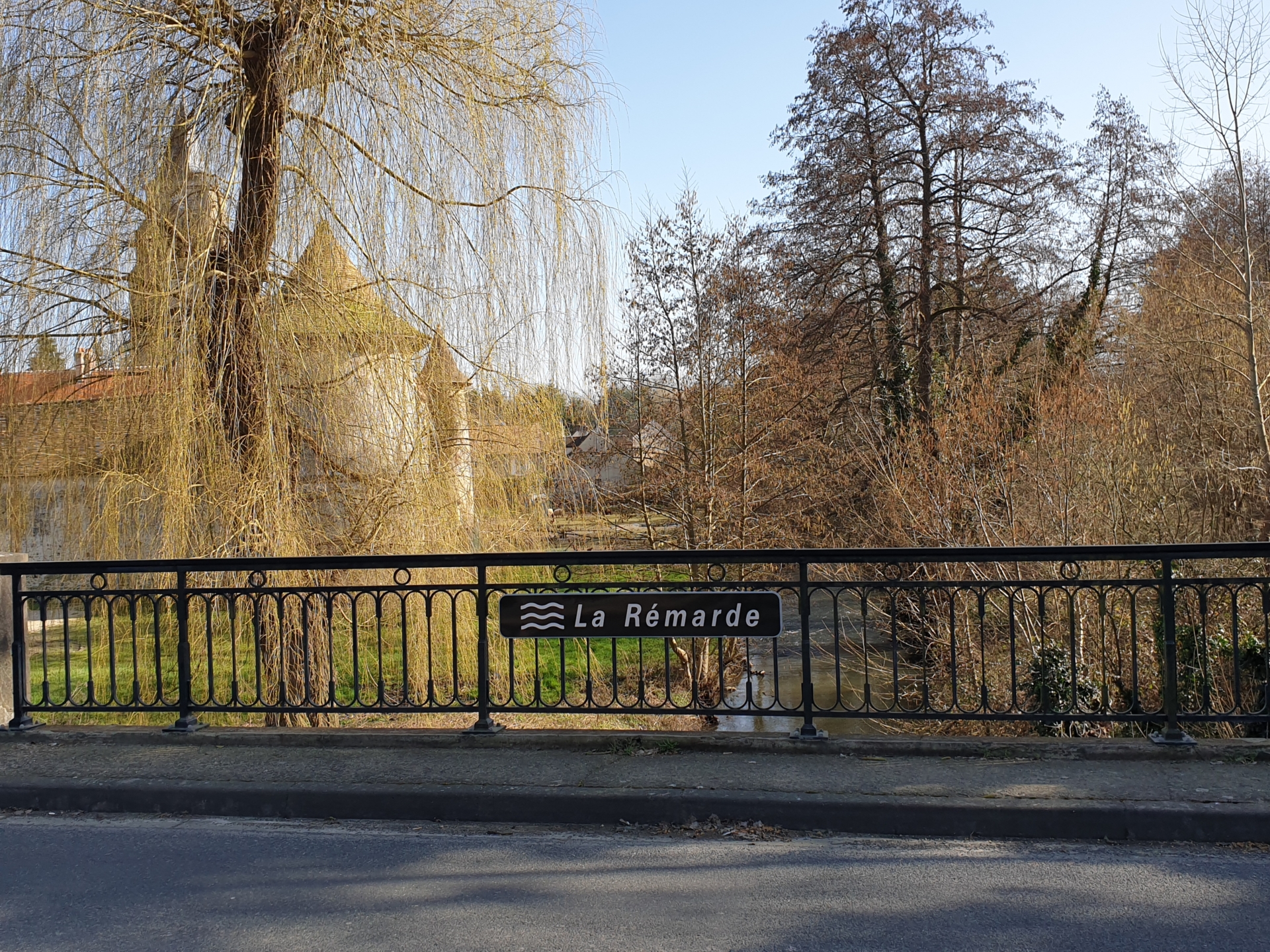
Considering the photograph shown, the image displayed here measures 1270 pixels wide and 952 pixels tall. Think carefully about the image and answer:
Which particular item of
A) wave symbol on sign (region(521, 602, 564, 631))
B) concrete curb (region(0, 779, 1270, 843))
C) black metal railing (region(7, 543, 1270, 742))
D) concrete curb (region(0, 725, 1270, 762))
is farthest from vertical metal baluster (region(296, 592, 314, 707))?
wave symbol on sign (region(521, 602, 564, 631))

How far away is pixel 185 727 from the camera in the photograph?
650 centimetres

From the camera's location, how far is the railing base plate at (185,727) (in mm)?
6480

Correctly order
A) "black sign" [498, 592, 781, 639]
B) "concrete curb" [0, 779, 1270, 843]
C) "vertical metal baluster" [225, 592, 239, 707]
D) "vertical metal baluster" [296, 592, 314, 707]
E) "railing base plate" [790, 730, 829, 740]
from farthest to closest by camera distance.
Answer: "vertical metal baluster" [225, 592, 239, 707]
"vertical metal baluster" [296, 592, 314, 707]
"black sign" [498, 592, 781, 639]
"railing base plate" [790, 730, 829, 740]
"concrete curb" [0, 779, 1270, 843]

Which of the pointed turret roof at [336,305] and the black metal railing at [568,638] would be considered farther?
the pointed turret roof at [336,305]

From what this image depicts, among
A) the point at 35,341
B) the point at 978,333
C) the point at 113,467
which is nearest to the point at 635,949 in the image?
the point at 113,467

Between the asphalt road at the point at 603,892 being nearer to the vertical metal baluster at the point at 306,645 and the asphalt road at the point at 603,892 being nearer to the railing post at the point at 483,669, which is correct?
the railing post at the point at 483,669

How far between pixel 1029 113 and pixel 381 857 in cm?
2630

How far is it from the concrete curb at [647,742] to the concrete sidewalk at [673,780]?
0.04 feet

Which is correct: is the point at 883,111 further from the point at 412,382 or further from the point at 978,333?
the point at 412,382

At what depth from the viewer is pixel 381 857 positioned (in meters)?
4.64

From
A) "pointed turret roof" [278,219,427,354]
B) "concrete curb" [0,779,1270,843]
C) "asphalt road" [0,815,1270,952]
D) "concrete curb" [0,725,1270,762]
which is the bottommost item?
"asphalt road" [0,815,1270,952]

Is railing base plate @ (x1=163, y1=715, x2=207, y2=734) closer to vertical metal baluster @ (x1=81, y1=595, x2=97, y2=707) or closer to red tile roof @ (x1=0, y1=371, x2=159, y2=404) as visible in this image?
vertical metal baluster @ (x1=81, y1=595, x2=97, y2=707)

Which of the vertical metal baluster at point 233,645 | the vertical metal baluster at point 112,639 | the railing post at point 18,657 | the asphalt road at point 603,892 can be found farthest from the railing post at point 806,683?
the railing post at point 18,657

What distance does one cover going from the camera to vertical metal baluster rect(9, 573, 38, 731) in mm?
6629
